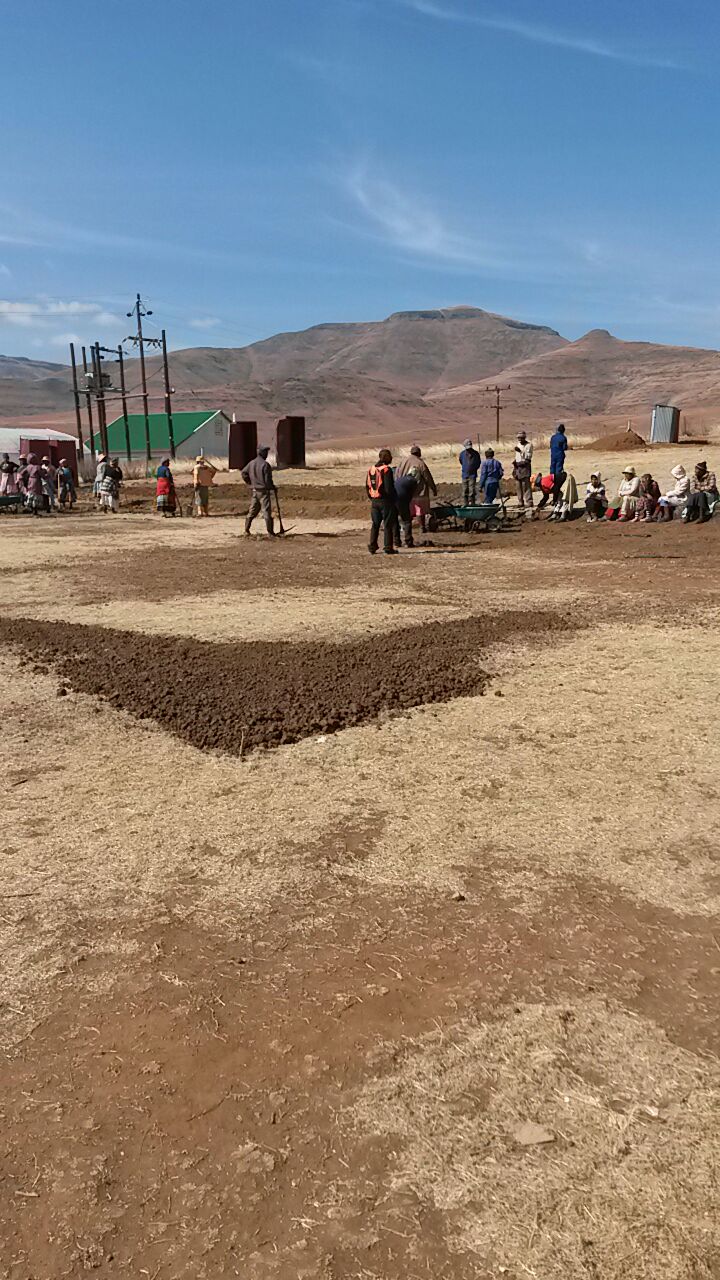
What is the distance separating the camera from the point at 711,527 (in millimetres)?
16906

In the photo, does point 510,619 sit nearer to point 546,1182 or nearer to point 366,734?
point 366,734

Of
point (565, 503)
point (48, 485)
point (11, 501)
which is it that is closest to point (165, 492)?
point (48, 485)

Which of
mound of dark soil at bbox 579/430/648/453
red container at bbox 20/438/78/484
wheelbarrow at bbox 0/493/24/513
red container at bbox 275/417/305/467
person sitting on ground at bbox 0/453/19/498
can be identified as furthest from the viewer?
red container at bbox 275/417/305/467

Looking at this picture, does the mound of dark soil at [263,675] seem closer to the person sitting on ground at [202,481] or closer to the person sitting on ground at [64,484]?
the person sitting on ground at [202,481]

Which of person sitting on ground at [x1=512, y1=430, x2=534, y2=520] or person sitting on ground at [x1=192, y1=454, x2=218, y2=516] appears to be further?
person sitting on ground at [x1=192, y1=454, x2=218, y2=516]

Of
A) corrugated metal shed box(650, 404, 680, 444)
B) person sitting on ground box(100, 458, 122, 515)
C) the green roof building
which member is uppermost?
the green roof building

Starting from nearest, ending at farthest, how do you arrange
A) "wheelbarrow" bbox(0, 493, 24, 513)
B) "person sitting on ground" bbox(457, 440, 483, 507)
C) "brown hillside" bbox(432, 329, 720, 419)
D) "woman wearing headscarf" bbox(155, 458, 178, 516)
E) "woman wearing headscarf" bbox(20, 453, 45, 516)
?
"person sitting on ground" bbox(457, 440, 483, 507), "woman wearing headscarf" bbox(155, 458, 178, 516), "woman wearing headscarf" bbox(20, 453, 45, 516), "wheelbarrow" bbox(0, 493, 24, 513), "brown hillside" bbox(432, 329, 720, 419)

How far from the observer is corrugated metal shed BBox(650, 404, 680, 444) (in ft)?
115

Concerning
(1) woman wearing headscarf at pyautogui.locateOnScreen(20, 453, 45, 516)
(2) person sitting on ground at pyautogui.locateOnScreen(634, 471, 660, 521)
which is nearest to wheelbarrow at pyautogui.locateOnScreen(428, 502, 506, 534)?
(2) person sitting on ground at pyautogui.locateOnScreen(634, 471, 660, 521)

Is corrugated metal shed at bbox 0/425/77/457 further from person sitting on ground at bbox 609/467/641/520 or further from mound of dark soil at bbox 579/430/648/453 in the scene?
person sitting on ground at bbox 609/467/641/520

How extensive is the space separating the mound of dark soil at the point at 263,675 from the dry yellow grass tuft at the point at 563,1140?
2901 mm

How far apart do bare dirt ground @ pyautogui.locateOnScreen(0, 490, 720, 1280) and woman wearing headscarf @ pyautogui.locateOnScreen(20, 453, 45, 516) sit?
19.4 m

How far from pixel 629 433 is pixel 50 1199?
35274 mm

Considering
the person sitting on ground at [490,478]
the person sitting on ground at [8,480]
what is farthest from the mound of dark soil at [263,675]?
the person sitting on ground at [8,480]
